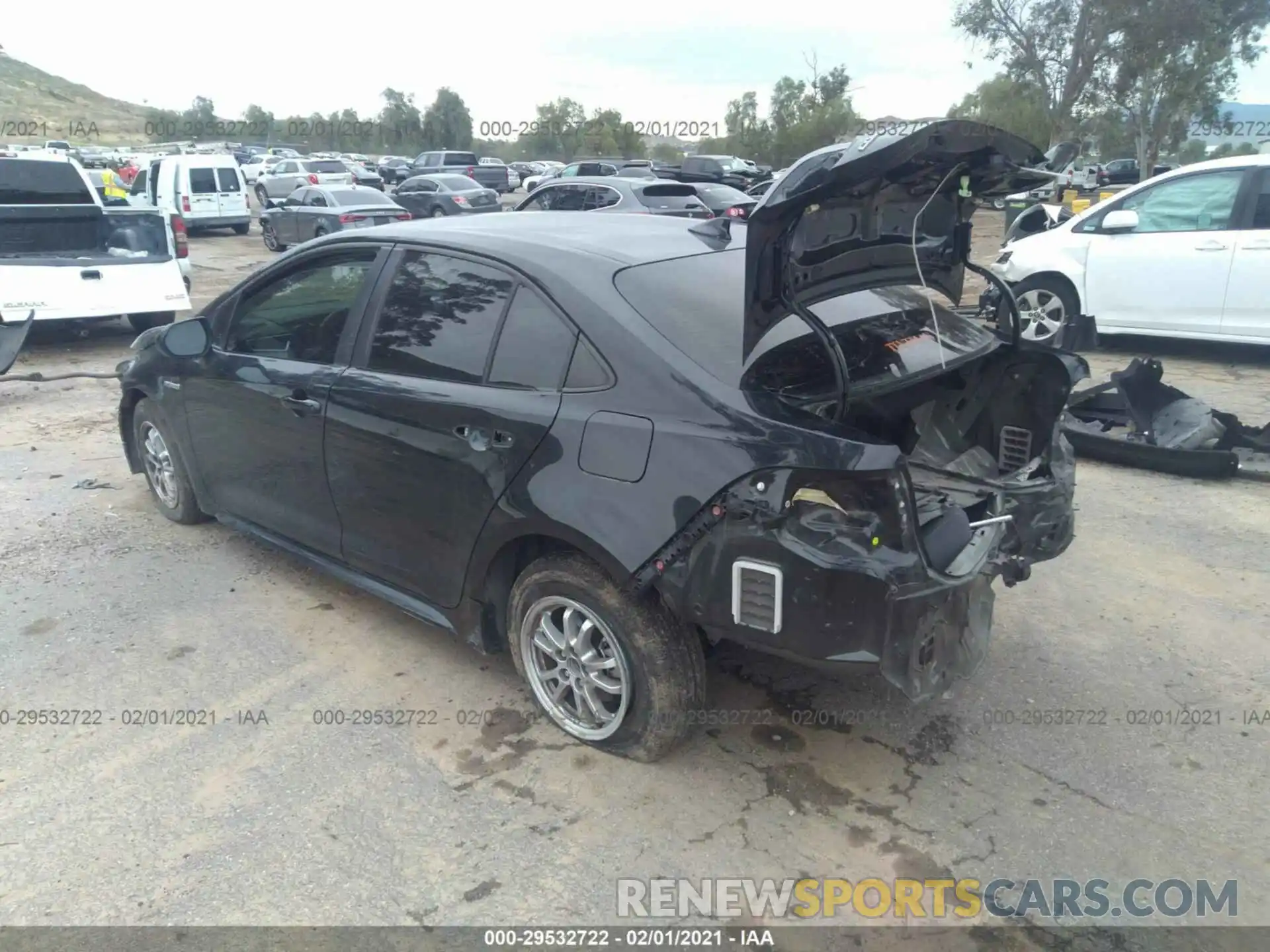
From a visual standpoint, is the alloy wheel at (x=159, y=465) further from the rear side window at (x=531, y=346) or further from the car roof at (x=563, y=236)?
the rear side window at (x=531, y=346)

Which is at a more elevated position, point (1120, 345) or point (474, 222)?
point (474, 222)

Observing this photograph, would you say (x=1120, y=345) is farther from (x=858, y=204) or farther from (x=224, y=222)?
(x=224, y=222)

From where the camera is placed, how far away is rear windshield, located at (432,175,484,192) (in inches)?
1013

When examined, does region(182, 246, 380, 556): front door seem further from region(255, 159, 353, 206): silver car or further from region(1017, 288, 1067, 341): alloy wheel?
region(255, 159, 353, 206): silver car

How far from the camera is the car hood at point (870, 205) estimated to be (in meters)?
2.62

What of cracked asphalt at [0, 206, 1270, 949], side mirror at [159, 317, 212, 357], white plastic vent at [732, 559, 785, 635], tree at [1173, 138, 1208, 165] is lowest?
cracked asphalt at [0, 206, 1270, 949]

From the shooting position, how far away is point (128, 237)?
9.90 metres

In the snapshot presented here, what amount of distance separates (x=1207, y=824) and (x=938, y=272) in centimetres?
208

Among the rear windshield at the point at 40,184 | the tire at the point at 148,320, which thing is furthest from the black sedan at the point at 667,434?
the rear windshield at the point at 40,184

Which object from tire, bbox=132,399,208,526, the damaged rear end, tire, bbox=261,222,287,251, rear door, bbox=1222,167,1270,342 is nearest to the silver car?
tire, bbox=261,222,287,251

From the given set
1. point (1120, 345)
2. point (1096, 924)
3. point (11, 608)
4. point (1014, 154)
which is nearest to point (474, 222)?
point (1014, 154)

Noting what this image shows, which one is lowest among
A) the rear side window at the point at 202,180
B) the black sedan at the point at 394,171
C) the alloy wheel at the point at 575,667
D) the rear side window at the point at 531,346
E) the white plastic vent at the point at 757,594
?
the alloy wheel at the point at 575,667

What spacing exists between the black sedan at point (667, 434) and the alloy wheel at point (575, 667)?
0.04ft

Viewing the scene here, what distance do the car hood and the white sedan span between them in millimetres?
5385
